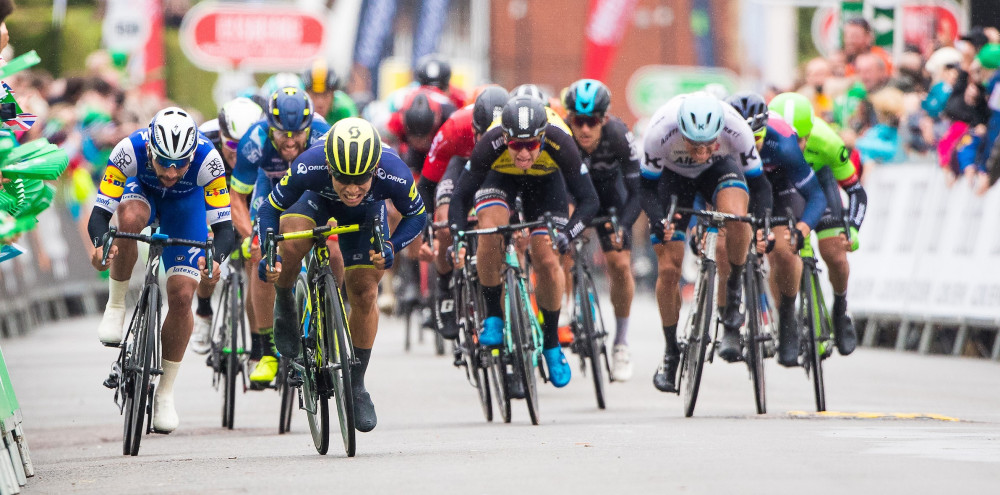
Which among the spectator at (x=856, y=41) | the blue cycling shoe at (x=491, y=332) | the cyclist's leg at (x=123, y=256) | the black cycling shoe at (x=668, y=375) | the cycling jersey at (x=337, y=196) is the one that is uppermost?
the spectator at (x=856, y=41)

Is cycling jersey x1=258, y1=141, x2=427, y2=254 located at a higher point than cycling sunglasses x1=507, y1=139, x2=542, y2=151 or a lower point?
lower

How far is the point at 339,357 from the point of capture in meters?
8.18

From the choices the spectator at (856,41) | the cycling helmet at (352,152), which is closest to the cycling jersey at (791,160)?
the cycling helmet at (352,152)

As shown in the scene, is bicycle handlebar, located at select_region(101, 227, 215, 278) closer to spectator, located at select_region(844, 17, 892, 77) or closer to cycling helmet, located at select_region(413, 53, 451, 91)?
cycling helmet, located at select_region(413, 53, 451, 91)

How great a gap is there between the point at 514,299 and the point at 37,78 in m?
10.9

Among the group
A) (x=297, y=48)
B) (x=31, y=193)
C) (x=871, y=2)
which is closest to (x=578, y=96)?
(x=31, y=193)

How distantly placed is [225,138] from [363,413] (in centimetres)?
376

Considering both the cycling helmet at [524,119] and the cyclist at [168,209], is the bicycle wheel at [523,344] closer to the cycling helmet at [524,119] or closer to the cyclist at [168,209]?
the cycling helmet at [524,119]

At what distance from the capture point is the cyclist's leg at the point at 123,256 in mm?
9742

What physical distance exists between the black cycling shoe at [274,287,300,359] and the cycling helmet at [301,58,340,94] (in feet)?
12.5

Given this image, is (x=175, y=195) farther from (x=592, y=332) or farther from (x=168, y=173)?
(x=592, y=332)

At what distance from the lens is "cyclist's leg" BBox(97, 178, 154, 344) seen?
384 inches

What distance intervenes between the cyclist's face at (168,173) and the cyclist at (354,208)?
67 cm

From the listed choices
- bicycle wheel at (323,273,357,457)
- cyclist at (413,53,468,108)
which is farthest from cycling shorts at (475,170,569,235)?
cyclist at (413,53,468,108)
